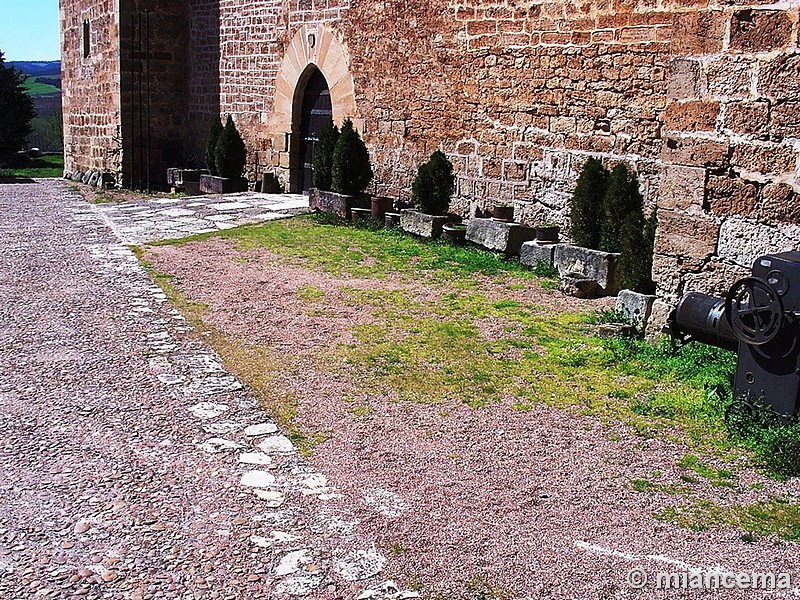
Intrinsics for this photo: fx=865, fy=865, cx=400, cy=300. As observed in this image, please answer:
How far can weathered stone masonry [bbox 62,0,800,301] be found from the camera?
462 centimetres

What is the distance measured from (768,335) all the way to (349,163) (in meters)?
7.07

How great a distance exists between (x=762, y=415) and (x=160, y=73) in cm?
1379

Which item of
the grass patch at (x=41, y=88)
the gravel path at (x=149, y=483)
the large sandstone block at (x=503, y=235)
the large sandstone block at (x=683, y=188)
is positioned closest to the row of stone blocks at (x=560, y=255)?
the large sandstone block at (x=503, y=235)

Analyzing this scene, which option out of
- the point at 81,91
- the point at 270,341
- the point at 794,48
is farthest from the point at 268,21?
the point at 794,48

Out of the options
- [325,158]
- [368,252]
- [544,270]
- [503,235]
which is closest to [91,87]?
[325,158]

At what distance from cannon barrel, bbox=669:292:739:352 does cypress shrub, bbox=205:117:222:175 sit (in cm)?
1056

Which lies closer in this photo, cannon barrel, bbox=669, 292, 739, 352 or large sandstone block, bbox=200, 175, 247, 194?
cannon barrel, bbox=669, 292, 739, 352

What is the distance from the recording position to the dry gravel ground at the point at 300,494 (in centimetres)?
280

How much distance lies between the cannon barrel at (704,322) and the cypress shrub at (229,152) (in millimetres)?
10197

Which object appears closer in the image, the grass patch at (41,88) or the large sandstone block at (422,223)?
the large sandstone block at (422,223)

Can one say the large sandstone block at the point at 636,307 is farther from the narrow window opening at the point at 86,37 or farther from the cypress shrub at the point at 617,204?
the narrow window opening at the point at 86,37

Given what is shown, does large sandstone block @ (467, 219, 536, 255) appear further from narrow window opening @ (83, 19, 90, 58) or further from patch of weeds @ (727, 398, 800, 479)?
narrow window opening @ (83, 19, 90, 58)

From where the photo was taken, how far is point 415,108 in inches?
396

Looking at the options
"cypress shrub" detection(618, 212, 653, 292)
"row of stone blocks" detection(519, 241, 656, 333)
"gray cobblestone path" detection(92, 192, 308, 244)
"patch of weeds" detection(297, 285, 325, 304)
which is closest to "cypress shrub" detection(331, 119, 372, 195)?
"gray cobblestone path" detection(92, 192, 308, 244)
